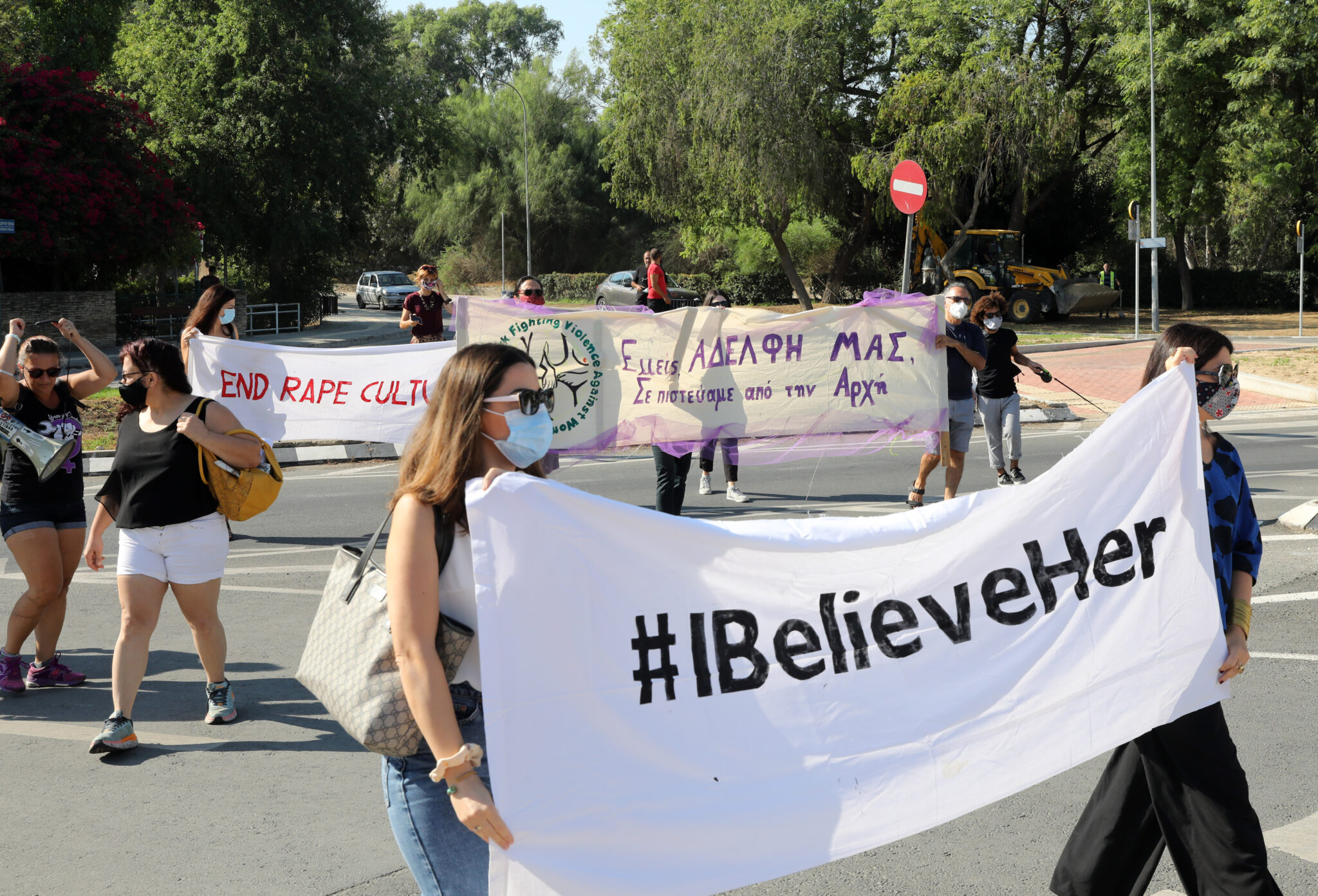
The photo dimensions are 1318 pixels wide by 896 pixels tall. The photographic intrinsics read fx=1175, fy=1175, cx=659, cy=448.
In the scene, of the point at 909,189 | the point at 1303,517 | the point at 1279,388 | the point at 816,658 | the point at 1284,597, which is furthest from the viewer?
the point at 1279,388

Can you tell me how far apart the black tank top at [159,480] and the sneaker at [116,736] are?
833 millimetres

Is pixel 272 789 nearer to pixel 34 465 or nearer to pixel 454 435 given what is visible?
pixel 34 465

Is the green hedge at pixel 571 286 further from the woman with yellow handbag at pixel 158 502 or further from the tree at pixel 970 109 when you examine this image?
the woman with yellow handbag at pixel 158 502

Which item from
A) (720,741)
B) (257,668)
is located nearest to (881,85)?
(257,668)

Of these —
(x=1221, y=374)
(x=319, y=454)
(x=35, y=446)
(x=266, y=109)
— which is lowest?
(x=319, y=454)

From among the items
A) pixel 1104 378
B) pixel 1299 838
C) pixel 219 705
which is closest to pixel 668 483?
pixel 219 705

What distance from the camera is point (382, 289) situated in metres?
48.4

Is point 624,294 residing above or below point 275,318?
above

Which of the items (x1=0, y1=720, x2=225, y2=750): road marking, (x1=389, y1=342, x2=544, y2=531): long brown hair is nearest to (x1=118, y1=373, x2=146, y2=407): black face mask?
(x1=0, y1=720, x2=225, y2=750): road marking

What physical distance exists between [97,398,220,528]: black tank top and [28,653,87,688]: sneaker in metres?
1.52

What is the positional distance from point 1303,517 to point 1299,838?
20.2ft

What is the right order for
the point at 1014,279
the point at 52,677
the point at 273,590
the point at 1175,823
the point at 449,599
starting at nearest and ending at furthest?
1. the point at 449,599
2. the point at 1175,823
3. the point at 52,677
4. the point at 273,590
5. the point at 1014,279

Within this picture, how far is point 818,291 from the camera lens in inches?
1885

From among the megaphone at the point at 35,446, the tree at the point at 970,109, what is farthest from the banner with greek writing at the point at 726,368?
the tree at the point at 970,109
